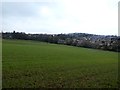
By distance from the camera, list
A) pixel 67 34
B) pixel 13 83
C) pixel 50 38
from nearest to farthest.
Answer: pixel 13 83 < pixel 50 38 < pixel 67 34

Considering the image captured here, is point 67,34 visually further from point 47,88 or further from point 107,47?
point 47,88

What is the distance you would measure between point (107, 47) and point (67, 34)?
187 feet

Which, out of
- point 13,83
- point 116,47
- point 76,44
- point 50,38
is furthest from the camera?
point 50,38

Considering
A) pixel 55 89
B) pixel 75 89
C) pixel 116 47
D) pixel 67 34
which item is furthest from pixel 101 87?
pixel 67 34

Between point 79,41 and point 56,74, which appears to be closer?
point 56,74

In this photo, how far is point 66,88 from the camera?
1317 cm

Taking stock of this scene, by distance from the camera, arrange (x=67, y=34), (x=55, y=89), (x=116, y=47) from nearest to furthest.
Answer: (x=55, y=89), (x=116, y=47), (x=67, y=34)

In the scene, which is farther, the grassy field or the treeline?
the treeline

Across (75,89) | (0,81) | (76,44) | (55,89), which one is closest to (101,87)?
(75,89)

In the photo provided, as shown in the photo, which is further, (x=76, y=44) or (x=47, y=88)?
(x=76, y=44)

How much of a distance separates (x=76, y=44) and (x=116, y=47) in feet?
73.2

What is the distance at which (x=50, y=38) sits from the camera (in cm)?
12494

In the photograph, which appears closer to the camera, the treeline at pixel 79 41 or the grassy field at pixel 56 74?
the grassy field at pixel 56 74

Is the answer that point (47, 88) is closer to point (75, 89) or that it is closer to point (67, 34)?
point (75, 89)
